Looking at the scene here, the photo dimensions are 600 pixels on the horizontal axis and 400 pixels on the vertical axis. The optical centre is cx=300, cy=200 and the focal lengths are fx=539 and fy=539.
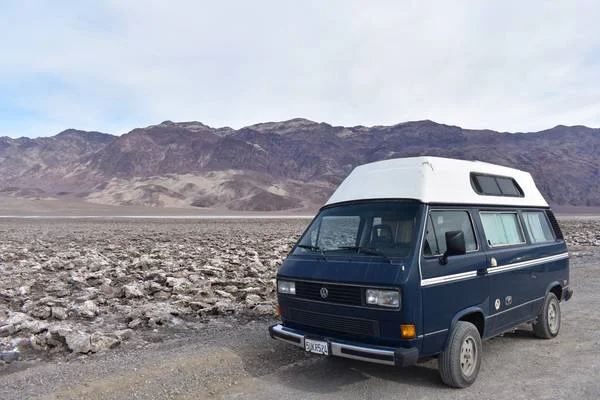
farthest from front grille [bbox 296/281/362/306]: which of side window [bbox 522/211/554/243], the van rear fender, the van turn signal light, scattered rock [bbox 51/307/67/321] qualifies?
scattered rock [bbox 51/307/67/321]

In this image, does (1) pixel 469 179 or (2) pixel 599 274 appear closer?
(1) pixel 469 179

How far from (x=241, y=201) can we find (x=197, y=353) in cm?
9249

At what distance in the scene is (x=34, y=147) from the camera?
154500 mm

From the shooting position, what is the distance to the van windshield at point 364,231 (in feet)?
20.5

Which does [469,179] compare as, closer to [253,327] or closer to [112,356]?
[253,327]

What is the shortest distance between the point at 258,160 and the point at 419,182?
402 ft

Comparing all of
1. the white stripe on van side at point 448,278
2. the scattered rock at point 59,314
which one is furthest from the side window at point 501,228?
the scattered rock at point 59,314

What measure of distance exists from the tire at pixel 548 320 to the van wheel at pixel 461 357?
7.68ft

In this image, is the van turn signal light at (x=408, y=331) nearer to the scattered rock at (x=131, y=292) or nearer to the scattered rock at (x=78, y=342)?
the scattered rock at (x=78, y=342)

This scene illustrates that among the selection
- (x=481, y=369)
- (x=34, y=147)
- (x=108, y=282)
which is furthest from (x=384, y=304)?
(x=34, y=147)

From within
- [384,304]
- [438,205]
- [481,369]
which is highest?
[438,205]

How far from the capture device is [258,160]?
12825cm

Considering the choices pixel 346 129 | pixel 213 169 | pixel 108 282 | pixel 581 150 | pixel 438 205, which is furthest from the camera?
pixel 346 129

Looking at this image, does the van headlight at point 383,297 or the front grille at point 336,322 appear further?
the front grille at point 336,322
